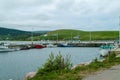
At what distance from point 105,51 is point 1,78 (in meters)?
36.8

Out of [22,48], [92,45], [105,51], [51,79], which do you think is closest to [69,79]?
[51,79]

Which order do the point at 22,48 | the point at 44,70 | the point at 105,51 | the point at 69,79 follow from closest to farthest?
1. the point at 69,79
2. the point at 44,70
3. the point at 105,51
4. the point at 22,48

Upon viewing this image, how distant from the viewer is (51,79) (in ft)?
43.5

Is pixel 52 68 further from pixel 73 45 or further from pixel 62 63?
pixel 73 45

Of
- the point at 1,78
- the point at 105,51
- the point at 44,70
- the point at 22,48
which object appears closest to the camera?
the point at 44,70

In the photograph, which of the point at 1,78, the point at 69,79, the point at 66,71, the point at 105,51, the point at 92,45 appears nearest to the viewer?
the point at 69,79

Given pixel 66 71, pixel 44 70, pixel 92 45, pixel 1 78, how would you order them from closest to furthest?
pixel 66 71, pixel 44 70, pixel 1 78, pixel 92 45

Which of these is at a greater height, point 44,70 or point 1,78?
point 44,70

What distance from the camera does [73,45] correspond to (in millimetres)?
170125

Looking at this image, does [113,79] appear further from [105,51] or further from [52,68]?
[105,51]

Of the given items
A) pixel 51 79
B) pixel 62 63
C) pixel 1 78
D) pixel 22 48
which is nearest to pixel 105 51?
pixel 1 78

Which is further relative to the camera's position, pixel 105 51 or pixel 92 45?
pixel 92 45

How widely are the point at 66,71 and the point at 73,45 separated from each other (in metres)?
155

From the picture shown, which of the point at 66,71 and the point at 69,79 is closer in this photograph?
the point at 69,79
